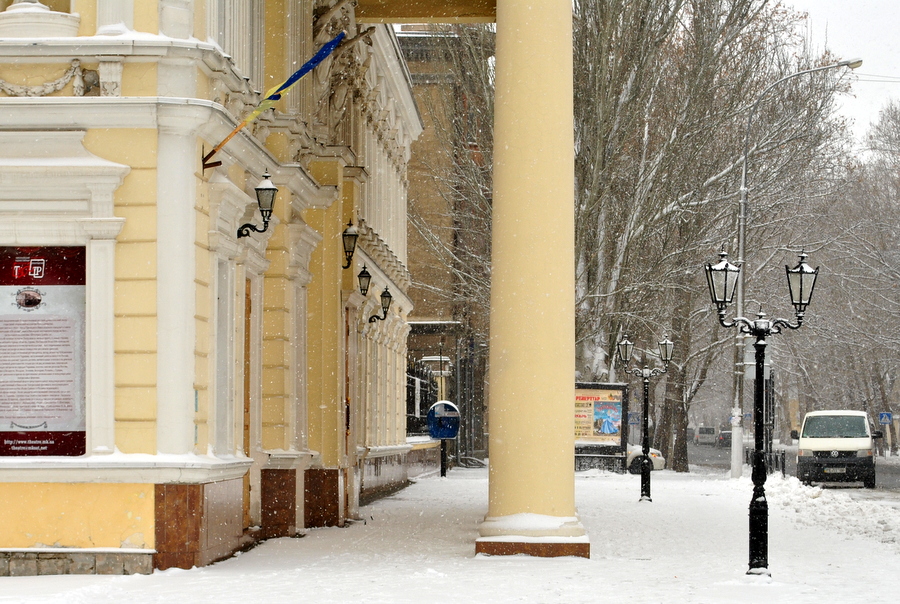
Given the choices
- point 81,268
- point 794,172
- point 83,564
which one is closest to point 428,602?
point 83,564

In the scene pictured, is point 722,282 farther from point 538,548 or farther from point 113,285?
point 113,285

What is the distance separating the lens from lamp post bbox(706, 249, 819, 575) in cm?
1335

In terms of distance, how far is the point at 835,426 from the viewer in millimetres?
34656

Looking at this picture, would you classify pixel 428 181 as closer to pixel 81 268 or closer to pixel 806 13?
pixel 806 13

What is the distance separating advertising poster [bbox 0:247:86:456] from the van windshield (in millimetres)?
24162

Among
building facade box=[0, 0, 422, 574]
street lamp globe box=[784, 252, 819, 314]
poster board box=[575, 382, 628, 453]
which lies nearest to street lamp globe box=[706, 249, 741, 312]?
street lamp globe box=[784, 252, 819, 314]

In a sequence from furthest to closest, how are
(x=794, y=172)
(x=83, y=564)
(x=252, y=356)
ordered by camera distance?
1. (x=794, y=172)
2. (x=252, y=356)
3. (x=83, y=564)

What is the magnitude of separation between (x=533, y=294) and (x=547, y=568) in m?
2.75

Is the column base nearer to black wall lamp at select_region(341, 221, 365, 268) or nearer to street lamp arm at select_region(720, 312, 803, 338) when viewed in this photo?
street lamp arm at select_region(720, 312, 803, 338)

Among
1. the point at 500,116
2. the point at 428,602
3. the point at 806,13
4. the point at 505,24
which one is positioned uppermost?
the point at 806,13

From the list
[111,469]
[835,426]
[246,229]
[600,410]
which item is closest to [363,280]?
[246,229]

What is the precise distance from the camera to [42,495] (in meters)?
13.2

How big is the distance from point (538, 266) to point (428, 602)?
4539 millimetres

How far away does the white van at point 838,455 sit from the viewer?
33.3 metres
